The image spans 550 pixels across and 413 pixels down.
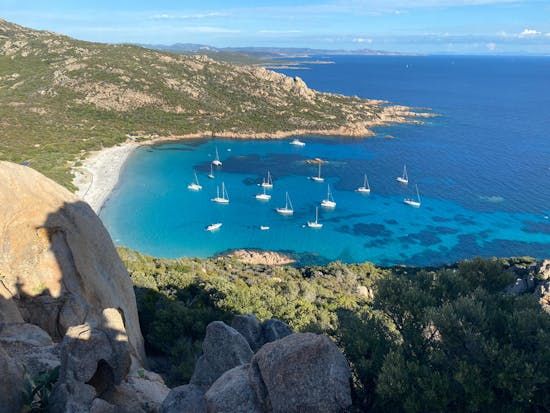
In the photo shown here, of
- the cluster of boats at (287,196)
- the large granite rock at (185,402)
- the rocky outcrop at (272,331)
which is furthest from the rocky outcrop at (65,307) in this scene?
the cluster of boats at (287,196)

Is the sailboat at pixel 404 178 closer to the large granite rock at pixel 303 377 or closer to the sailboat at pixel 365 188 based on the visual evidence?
the sailboat at pixel 365 188

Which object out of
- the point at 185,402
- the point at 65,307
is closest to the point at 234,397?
the point at 185,402

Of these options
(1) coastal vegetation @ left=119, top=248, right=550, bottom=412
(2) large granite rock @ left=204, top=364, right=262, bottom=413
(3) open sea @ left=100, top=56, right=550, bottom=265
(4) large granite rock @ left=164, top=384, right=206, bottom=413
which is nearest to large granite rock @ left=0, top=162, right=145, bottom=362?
(1) coastal vegetation @ left=119, top=248, right=550, bottom=412

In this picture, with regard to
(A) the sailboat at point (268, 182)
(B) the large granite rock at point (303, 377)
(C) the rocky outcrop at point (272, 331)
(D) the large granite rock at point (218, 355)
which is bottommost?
(A) the sailboat at point (268, 182)

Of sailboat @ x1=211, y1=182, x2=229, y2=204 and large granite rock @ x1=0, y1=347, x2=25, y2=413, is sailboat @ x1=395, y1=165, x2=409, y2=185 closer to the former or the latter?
sailboat @ x1=211, y1=182, x2=229, y2=204

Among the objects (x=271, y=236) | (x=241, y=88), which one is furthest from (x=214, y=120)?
(x=271, y=236)

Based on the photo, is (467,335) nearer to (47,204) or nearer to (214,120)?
(47,204)
